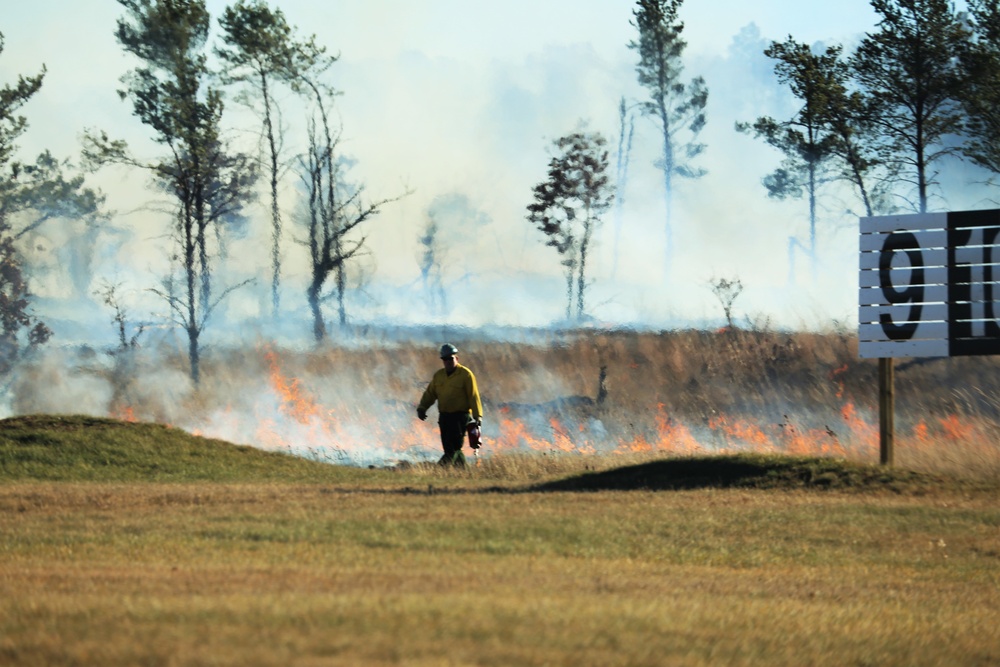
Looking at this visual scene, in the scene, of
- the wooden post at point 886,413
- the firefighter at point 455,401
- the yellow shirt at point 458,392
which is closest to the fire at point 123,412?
the firefighter at point 455,401

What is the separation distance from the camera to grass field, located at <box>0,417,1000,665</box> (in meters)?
8.00

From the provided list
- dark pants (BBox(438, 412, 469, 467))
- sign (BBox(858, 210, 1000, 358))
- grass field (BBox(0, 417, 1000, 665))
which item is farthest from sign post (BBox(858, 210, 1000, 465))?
dark pants (BBox(438, 412, 469, 467))

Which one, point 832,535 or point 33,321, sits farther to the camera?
point 33,321

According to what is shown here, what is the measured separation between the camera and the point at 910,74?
37750 millimetres

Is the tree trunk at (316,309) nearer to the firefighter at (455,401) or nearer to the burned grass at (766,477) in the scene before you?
the firefighter at (455,401)

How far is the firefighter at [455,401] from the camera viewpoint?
22375 mm

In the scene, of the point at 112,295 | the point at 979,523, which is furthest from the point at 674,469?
the point at 112,295

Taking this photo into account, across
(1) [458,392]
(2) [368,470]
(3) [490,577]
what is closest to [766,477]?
(1) [458,392]

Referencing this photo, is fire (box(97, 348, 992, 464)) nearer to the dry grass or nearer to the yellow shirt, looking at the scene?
Result: the yellow shirt

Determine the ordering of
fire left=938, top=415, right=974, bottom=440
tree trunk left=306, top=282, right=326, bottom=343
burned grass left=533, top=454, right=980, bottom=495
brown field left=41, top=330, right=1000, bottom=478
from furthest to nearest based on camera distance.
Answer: tree trunk left=306, top=282, right=326, bottom=343 < brown field left=41, top=330, right=1000, bottom=478 < fire left=938, top=415, right=974, bottom=440 < burned grass left=533, top=454, right=980, bottom=495

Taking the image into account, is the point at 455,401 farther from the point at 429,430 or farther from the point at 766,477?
the point at 429,430

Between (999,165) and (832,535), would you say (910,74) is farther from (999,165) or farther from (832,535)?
(832,535)

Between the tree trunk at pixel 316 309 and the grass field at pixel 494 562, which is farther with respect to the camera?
the tree trunk at pixel 316 309

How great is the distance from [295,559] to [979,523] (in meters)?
8.71
